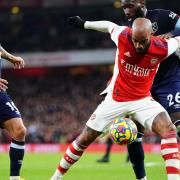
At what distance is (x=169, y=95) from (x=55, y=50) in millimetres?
25534

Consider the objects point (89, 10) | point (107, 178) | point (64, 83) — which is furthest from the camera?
point (64, 83)

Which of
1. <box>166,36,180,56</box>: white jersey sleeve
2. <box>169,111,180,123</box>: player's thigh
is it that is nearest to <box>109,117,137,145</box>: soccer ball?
<box>166,36,180,56</box>: white jersey sleeve

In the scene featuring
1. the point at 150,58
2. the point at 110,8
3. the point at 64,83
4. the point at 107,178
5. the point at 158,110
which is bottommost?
the point at 64,83

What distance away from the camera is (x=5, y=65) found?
3481 centimetres

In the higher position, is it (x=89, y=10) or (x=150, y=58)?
(x=150, y=58)

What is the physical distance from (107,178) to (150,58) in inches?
127

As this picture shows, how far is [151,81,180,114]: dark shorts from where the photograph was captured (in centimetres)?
871

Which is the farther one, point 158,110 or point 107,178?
point 107,178

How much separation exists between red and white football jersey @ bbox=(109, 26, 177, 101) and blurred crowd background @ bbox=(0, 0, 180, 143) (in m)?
22.5

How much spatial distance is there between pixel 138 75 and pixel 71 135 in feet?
71.0

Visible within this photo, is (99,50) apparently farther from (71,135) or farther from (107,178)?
(107,178)

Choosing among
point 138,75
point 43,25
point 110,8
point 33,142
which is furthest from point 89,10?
point 138,75

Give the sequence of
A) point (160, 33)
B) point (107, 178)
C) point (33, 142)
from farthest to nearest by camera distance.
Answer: point (33, 142) → point (107, 178) → point (160, 33)

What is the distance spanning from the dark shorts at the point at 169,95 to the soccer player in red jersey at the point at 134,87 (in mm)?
968
